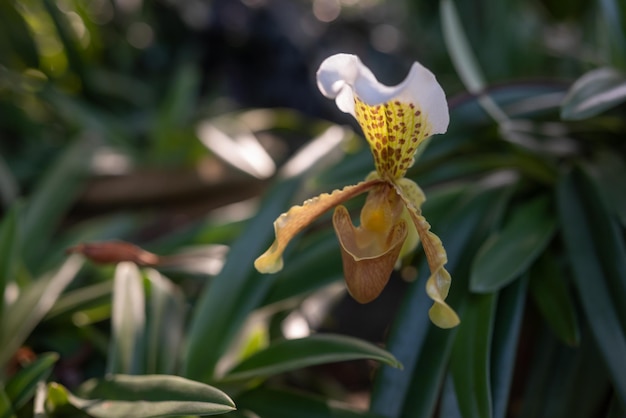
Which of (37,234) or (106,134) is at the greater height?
(106,134)

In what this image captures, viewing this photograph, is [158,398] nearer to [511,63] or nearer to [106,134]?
[106,134]

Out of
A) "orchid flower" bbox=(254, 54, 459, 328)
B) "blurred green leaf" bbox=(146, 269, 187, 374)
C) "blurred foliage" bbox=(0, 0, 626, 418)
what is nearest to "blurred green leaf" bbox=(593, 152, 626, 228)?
"blurred foliage" bbox=(0, 0, 626, 418)

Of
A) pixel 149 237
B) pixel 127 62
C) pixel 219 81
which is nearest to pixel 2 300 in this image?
pixel 149 237

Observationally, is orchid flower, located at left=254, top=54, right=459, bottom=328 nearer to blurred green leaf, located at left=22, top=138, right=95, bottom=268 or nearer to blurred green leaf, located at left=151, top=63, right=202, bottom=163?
blurred green leaf, located at left=22, top=138, right=95, bottom=268

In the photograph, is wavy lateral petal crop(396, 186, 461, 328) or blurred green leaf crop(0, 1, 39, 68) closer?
wavy lateral petal crop(396, 186, 461, 328)

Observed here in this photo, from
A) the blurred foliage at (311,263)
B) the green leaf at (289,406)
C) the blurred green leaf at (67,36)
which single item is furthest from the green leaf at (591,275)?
the blurred green leaf at (67,36)

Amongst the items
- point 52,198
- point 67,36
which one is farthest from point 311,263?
point 67,36

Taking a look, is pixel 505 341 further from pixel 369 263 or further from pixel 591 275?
pixel 369 263
